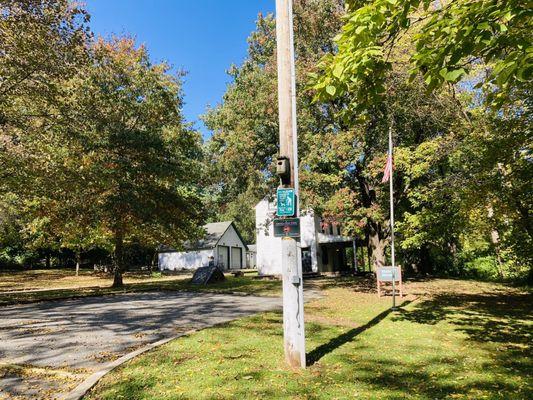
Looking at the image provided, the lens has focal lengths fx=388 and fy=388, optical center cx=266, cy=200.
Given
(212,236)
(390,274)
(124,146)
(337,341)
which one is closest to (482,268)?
(390,274)

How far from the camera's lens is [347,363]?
Result: 6.43 metres

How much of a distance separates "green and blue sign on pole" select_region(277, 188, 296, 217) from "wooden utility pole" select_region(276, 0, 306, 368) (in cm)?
10

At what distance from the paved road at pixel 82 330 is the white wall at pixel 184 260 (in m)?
32.5

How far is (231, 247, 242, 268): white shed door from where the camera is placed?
171 feet

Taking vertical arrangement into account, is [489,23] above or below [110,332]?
above

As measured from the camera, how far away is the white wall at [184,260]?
48.1m

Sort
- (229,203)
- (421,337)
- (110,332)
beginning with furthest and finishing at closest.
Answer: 1. (229,203)
2. (110,332)
3. (421,337)

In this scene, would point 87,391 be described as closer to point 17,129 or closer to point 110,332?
point 110,332

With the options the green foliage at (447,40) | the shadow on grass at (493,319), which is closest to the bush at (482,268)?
the shadow on grass at (493,319)

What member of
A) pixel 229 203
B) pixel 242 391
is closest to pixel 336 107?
pixel 242 391

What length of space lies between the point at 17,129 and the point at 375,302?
16.3 metres

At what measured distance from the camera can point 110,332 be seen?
30.0ft

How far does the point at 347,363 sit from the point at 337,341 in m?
1.71

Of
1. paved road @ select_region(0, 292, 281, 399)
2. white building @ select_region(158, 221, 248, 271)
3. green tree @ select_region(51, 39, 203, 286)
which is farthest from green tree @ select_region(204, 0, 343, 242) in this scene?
white building @ select_region(158, 221, 248, 271)
